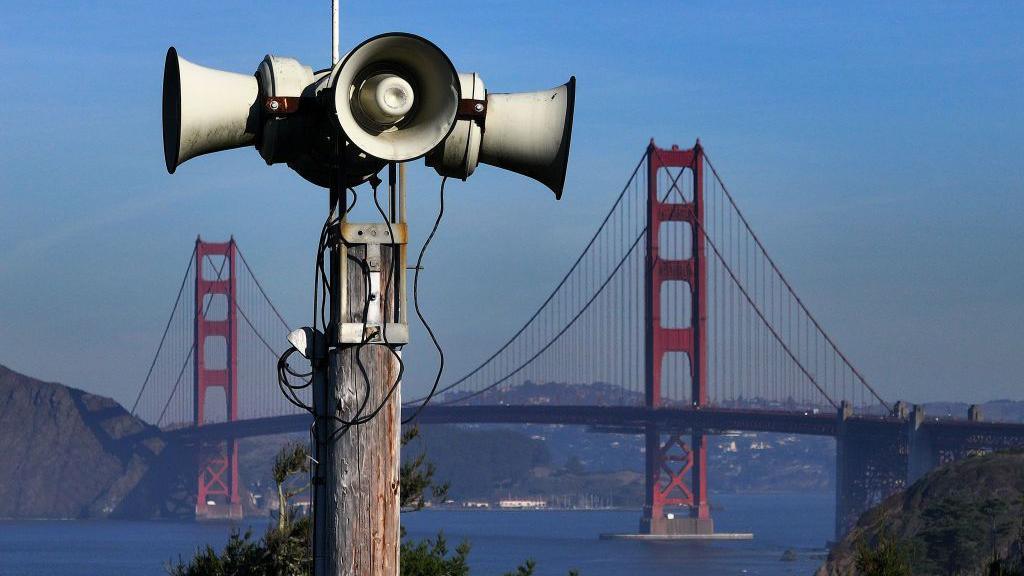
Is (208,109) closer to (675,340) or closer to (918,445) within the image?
(918,445)

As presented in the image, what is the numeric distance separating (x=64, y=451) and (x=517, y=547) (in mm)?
64742

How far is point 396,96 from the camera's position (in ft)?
11.3

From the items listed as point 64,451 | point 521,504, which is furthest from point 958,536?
point 521,504

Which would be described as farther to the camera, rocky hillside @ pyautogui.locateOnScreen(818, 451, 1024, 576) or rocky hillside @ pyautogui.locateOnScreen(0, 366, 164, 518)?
rocky hillside @ pyautogui.locateOnScreen(0, 366, 164, 518)

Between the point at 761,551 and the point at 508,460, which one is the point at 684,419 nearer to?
the point at 761,551

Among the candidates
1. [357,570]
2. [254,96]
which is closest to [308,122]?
[254,96]

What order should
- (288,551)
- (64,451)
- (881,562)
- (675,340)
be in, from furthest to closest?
(64,451), (675,340), (288,551), (881,562)

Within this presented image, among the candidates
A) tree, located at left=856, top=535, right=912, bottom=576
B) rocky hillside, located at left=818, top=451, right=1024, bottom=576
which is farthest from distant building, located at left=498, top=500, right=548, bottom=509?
tree, located at left=856, top=535, right=912, bottom=576

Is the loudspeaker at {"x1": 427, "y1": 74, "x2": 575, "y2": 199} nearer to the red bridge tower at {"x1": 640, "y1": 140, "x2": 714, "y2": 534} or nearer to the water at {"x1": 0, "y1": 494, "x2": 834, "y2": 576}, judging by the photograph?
the water at {"x1": 0, "y1": 494, "x2": 834, "y2": 576}

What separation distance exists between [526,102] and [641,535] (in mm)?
73728

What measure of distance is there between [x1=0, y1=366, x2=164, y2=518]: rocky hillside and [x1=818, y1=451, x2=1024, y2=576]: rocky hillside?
76.4m

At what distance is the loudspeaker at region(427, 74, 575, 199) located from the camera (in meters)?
3.60

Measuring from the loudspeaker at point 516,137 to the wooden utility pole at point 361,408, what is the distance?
221 millimetres

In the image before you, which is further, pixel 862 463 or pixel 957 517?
pixel 862 463
